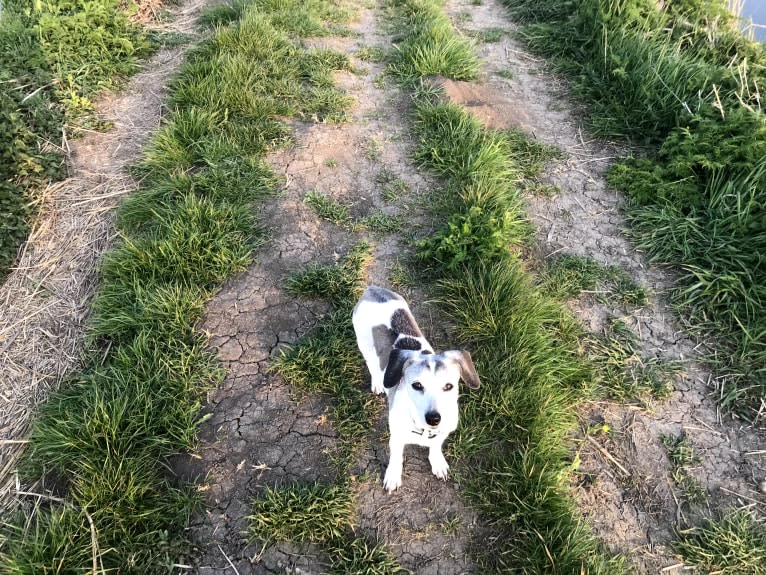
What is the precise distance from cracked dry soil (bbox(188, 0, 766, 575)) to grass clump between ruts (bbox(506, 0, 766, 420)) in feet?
0.72

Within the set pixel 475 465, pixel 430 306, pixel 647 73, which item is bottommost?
pixel 475 465

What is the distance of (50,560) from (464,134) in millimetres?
4622

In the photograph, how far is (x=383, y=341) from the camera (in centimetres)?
299

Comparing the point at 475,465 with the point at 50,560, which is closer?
the point at 50,560

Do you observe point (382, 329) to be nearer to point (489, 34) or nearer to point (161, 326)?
point (161, 326)

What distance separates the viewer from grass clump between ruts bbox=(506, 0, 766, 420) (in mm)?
3764

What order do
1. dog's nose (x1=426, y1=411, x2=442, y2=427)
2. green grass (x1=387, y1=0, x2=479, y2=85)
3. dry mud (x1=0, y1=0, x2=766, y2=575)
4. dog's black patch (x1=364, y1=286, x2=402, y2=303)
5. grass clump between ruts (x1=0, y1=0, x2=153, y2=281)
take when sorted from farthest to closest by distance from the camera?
green grass (x1=387, y1=0, x2=479, y2=85)
grass clump between ruts (x1=0, y1=0, x2=153, y2=281)
dog's black patch (x1=364, y1=286, x2=402, y2=303)
dry mud (x1=0, y1=0, x2=766, y2=575)
dog's nose (x1=426, y1=411, x2=442, y2=427)

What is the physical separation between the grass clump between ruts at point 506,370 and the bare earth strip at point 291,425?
0.25 m

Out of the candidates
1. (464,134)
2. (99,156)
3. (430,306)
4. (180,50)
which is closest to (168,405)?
(430,306)

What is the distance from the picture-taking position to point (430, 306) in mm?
3857

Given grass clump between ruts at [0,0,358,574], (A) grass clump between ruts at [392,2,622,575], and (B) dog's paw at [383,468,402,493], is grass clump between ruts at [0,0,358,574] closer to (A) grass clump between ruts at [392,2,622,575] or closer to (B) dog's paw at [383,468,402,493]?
(B) dog's paw at [383,468,402,493]

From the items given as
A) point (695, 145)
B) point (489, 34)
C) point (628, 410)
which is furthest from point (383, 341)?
point (489, 34)

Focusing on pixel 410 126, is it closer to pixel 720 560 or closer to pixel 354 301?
pixel 354 301

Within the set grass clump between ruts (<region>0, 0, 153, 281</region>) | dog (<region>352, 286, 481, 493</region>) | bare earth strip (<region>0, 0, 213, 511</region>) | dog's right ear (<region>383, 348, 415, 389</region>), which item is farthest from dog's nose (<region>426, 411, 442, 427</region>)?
grass clump between ruts (<region>0, 0, 153, 281</region>)
